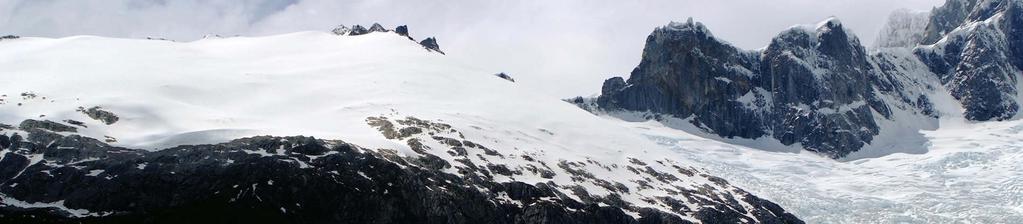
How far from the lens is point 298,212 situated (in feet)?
340

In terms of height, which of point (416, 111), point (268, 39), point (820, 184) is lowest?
point (820, 184)

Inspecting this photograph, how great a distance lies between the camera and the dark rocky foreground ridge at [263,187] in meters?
99.4

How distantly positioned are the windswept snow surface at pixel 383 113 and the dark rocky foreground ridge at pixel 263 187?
4068 millimetres

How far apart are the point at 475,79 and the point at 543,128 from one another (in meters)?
26.7

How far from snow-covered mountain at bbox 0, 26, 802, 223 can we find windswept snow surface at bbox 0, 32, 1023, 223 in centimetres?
46

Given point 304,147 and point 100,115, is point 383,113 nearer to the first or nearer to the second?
point 304,147

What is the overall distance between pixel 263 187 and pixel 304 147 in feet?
27.5

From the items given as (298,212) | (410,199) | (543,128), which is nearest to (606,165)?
(543,128)

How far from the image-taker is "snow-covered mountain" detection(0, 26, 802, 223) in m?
102

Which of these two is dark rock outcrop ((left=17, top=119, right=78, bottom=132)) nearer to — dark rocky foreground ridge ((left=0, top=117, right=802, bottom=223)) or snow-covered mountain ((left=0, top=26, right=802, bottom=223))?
dark rocky foreground ridge ((left=0, top=117, right=802, bottom=223))

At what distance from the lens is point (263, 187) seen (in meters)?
104

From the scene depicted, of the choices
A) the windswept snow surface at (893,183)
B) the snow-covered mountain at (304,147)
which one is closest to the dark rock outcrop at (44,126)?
the snow-covered mountain at (304,147)

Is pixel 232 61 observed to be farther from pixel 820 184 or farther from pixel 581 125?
pixel 820 184

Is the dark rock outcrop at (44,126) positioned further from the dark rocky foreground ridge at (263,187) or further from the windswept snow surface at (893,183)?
the windswept snow surface at (893,183)
